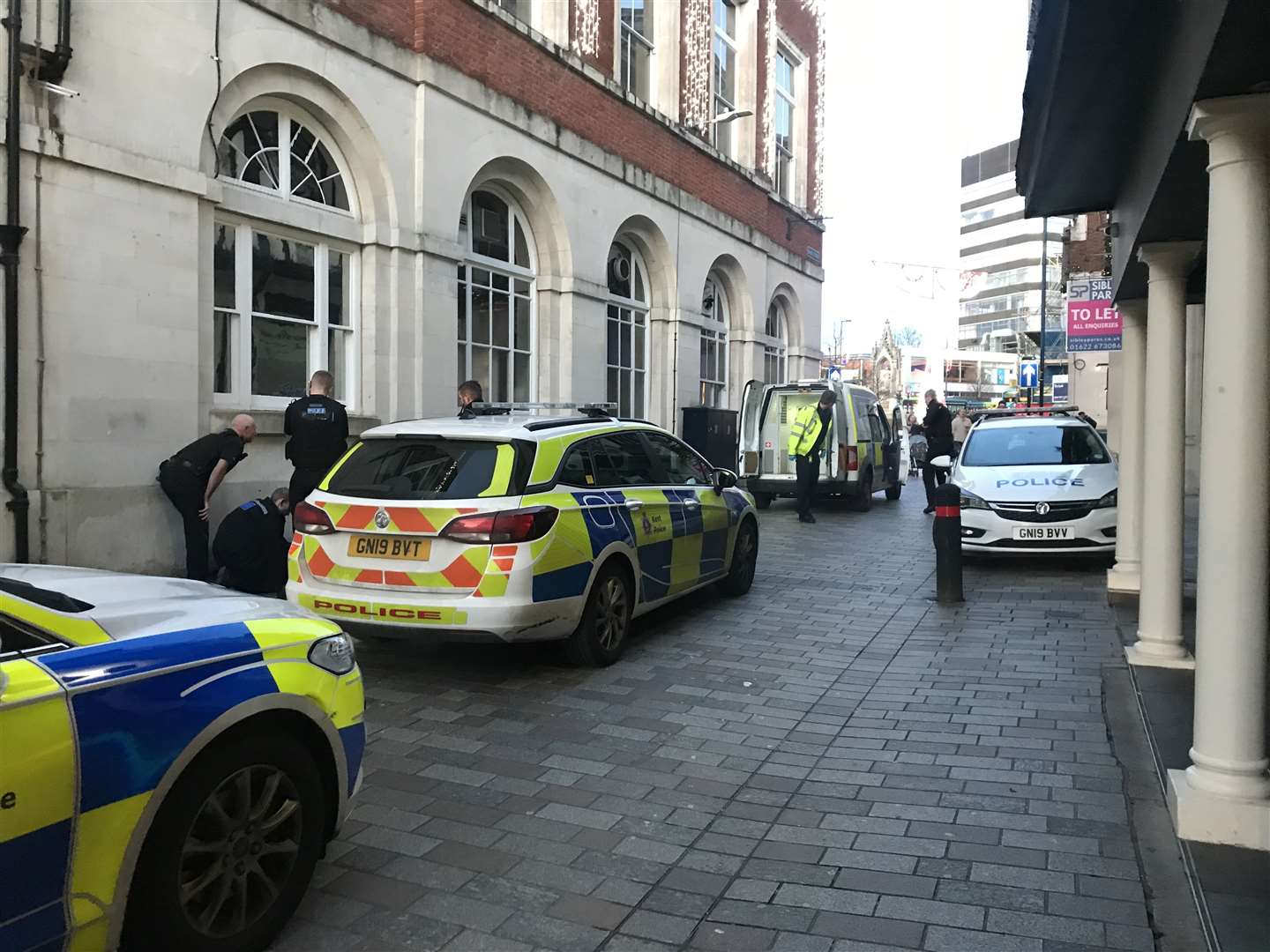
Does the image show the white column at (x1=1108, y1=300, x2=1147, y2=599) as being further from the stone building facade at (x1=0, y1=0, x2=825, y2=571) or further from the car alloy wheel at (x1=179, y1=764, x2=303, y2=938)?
the stone building facade at (x1=0, y1=0, x2=825, y2=571)

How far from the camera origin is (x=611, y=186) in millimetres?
17109

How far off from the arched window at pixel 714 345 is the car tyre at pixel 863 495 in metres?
4.52

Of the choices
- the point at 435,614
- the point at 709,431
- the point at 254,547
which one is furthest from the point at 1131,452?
the point at 709,431

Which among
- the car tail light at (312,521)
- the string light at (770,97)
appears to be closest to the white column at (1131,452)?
the car tail light at (312,521)

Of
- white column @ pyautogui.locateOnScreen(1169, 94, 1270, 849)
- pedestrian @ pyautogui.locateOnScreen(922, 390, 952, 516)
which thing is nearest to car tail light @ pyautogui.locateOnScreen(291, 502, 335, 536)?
white column @ pyautogui.locateOnScreen(1169, 94, 1270, 849)

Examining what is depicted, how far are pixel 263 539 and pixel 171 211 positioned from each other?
309 centimetres

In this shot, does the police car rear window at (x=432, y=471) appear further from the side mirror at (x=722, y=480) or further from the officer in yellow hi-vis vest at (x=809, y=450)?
the officer in yellow hi-vis vest at (x=809, y=450)

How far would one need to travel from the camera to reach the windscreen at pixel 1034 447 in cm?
1200

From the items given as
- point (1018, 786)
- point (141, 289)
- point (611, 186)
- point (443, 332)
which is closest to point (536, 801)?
Answer: point (1018, 786)

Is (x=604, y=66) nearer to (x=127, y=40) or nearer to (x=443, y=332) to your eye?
(x=443, y=332)

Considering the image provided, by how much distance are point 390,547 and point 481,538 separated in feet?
1.94

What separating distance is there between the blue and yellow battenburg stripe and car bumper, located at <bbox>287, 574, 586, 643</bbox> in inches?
117

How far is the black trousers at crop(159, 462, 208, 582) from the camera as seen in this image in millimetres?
9000

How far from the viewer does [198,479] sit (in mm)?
9078
